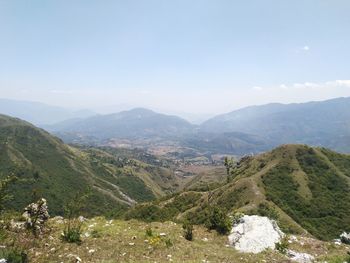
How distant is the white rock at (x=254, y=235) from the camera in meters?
19.0

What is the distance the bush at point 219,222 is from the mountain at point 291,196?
56.5 metres

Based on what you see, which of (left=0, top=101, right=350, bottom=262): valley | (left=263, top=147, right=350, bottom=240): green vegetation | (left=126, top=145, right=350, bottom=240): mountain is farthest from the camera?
(left=263, top=147, right=350, bottom=240): green vegetation

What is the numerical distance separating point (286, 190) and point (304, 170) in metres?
15.8

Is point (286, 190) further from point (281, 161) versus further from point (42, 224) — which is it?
point (42, 224)

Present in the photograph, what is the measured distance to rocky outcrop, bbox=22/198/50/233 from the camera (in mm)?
18359

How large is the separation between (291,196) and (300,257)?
90.0m

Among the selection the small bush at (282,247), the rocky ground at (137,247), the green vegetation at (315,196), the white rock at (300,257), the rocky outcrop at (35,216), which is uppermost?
the rocky outcrop at (35,216)

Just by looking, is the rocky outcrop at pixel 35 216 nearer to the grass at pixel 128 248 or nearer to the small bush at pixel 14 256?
the grass at pixel 128 248

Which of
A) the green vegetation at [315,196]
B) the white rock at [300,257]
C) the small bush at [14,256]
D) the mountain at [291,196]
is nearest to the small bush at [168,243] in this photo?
the white rock at [300,257]

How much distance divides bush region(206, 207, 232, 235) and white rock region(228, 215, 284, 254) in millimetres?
472

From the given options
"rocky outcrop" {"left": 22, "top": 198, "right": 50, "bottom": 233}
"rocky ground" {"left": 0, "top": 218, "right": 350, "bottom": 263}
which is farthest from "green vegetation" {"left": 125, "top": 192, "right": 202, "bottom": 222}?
"rocky ground" {"left": 0, "top": 218, "right": 350, "bottom": 263}

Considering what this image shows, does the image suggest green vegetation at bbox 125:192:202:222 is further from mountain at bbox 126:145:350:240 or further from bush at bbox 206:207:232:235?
bush at bbox 206:207:232:235

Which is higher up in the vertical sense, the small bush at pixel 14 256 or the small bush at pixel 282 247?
the small bush at pixel 14 256

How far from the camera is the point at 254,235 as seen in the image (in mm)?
19922
